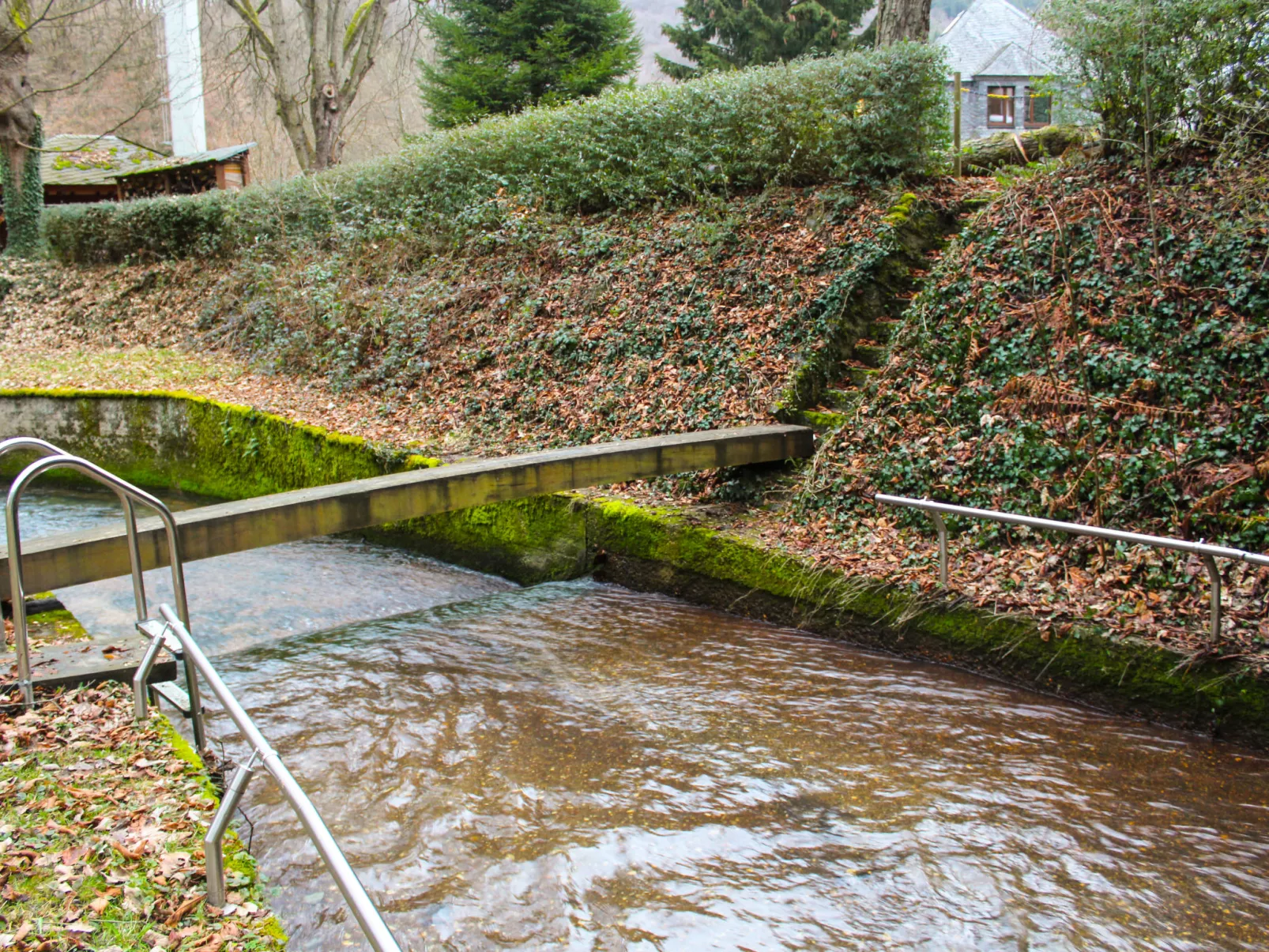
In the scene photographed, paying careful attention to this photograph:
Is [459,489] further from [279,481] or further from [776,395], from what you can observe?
[279,481]

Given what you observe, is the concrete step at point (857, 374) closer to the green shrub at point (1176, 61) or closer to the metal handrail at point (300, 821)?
the green shrub at point (1176, 61)

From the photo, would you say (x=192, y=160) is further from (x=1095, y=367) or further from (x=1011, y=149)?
(x=1095, y=367)

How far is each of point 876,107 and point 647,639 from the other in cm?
664

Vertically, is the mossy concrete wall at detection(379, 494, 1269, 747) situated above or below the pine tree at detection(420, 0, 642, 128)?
below

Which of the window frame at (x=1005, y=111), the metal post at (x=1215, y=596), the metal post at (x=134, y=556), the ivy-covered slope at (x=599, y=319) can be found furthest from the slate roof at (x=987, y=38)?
the metal post at (x=134, y=556)

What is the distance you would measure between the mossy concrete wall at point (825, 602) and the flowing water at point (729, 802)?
162 mm

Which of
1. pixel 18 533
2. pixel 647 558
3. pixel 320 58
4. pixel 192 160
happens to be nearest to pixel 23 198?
pixel 192 160

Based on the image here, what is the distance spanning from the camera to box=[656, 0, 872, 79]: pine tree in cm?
2311

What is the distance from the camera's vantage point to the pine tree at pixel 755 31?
2311cm

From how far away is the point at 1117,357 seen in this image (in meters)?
6.49

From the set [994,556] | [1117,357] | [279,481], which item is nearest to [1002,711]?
[994,556]

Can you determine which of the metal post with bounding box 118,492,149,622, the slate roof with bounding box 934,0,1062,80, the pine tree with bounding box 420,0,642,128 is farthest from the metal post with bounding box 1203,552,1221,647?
the slate roof with bounding box 934,0,1062,80

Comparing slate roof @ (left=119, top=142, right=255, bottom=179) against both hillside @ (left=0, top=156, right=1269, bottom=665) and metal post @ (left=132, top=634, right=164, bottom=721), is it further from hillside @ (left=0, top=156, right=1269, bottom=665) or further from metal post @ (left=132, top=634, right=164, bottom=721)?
metal post @ (left=132, top=634, right=164, bottom=721)

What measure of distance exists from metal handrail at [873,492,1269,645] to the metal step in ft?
14.0
